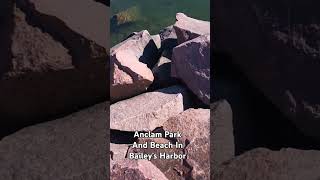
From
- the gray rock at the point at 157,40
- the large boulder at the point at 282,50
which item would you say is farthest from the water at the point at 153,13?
the large boulder at the point at 282,50

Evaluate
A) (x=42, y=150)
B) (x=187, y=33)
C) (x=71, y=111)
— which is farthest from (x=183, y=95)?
(x=42, y=150)

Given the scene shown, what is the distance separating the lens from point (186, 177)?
1.67m

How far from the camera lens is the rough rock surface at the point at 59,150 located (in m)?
1.43

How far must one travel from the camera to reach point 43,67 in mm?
1465

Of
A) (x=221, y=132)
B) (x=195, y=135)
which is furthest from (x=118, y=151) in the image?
(x=221, y=132)

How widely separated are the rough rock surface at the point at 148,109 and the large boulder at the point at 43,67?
271 mm

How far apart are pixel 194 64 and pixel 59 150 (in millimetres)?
729

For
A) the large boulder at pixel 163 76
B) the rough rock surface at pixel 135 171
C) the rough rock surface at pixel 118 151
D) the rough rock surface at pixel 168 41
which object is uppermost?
the rough rock surface at pixel 168 41

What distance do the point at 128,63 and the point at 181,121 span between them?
0.39 m

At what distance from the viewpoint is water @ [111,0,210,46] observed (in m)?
2.53

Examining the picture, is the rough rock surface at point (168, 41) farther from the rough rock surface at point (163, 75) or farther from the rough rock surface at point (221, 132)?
the rough rock surface at point (221, 132)

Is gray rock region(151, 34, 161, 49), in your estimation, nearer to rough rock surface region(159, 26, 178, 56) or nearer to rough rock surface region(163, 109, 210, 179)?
rough rock surface region(159, 26, 178, 56)

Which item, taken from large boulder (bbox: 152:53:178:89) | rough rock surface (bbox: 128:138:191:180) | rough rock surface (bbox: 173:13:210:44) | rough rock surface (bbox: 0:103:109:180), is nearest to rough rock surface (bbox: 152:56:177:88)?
large boulder (bbox: 152:53:178:89)

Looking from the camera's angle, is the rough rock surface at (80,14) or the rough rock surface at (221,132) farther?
the rough rock surface at (221,132)
